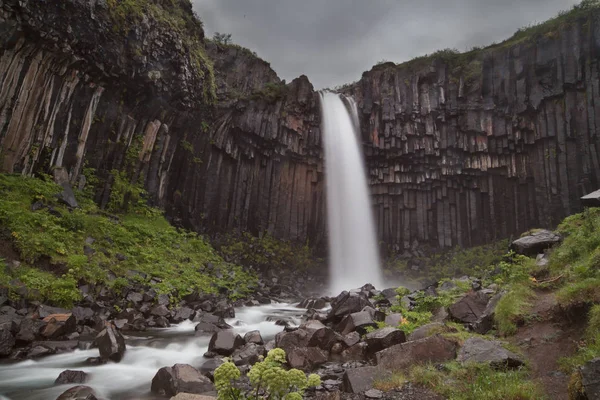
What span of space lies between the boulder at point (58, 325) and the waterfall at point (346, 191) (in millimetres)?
21633

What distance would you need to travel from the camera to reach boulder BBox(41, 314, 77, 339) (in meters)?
8.34

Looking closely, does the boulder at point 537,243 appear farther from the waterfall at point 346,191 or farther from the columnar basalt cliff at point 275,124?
the waterfall at point 346,191

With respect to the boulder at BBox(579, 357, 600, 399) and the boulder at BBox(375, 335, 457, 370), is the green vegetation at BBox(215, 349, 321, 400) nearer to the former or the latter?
the boulder at BBox(579, 357, 600, 399)

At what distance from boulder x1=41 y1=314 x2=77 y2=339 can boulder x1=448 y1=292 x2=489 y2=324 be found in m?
9.19

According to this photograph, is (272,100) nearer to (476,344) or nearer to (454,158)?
(454,158)

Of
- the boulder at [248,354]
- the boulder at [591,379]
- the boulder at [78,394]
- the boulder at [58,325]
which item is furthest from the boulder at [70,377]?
the boulder at [591,379]

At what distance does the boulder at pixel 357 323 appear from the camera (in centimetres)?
927

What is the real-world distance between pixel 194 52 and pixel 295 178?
468 inches

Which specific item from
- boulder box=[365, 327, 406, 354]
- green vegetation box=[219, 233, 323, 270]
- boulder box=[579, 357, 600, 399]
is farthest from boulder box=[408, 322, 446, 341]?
green vegetation box=[219, 233, 323, 270]

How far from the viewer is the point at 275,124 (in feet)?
90.4

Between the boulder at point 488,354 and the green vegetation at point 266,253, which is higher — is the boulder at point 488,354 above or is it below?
below

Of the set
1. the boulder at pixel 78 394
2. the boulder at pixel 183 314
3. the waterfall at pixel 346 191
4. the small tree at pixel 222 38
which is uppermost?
the small tree at pixel 222 38

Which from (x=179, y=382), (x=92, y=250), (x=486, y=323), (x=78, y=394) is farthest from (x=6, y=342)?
(x=486, y=323)

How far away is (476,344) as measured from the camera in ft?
19.3
